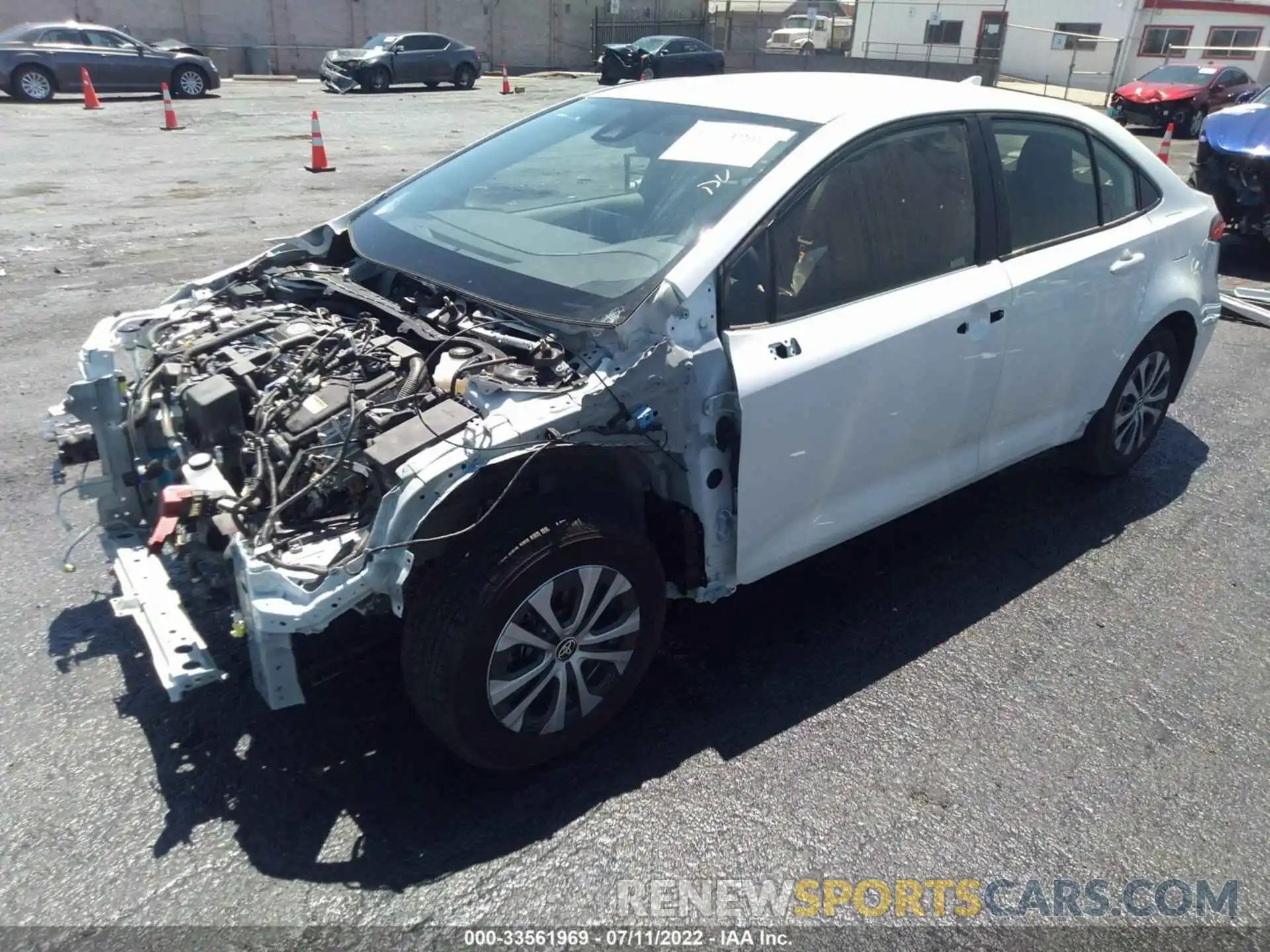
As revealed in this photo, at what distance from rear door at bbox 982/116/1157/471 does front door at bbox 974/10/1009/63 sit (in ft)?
114

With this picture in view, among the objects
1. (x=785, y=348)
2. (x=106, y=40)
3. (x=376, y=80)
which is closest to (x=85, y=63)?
(x=106, y=40)

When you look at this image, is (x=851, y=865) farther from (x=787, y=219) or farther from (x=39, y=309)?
(x=39, y=309)

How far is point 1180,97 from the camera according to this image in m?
21.6

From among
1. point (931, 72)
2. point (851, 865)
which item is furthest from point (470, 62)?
point (851, 865)

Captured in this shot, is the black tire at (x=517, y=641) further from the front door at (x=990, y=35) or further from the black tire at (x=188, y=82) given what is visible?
the front door at (x=990, y=35)

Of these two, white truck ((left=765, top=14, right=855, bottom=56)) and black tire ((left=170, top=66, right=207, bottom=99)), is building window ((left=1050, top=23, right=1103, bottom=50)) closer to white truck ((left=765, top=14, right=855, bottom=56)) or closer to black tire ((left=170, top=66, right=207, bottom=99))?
white truck ((left=765, top=14, right=855, bottom=56))

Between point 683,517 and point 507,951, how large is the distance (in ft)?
4.37

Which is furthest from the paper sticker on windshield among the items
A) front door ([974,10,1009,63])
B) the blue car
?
front door ([974,10,1009,63])

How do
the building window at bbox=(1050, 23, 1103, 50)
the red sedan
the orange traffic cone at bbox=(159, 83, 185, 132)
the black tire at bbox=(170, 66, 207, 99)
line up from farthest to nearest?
the building window at bbox=(1050, 23, 1103, 50) < the red sedan < the black tire at bbox=(170, 66, 207, 99) < the orange traffic cone at bbox=(159, 83, 185, 132)

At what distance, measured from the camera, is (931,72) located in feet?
108

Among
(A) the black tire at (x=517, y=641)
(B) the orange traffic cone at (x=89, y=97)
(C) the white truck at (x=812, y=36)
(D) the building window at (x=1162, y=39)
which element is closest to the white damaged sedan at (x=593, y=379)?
(A) the black tire at (x=517, y=641)

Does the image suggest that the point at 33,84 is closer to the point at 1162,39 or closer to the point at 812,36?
the point at 812,36

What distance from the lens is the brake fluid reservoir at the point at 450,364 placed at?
292cm

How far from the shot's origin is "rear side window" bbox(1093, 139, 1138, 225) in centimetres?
425
